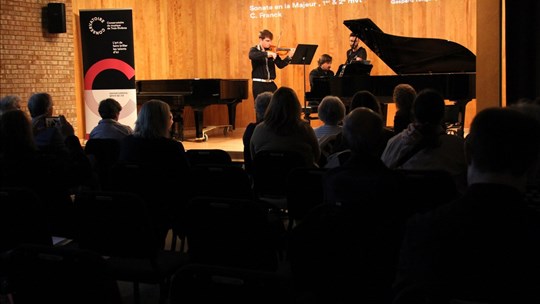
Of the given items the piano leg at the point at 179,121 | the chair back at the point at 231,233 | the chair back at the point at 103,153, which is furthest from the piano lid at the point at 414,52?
the chair back at the point at 231,233

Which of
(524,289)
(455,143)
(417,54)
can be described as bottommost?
(524,289)

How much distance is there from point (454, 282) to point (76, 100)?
9733mm

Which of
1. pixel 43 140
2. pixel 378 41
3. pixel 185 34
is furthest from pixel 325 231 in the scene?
pixel 185 34

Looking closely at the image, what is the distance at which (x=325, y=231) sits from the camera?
7.66 feet

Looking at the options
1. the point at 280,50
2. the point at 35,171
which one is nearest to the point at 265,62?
the point at 280,50

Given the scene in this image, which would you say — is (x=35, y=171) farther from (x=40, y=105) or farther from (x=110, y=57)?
(x=110, y=57)

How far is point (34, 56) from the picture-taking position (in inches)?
384

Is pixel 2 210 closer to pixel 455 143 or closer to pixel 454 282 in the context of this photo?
pixel 454 282

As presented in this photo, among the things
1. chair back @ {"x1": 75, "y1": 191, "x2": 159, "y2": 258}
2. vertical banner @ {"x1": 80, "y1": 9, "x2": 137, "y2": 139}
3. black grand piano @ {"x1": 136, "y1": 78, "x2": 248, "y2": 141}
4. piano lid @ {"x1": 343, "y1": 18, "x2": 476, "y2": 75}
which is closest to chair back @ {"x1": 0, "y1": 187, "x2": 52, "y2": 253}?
chair back @ {"x1": 75, "y1": 191, "x2": 159, "y2": 258}

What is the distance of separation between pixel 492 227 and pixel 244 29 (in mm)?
11294

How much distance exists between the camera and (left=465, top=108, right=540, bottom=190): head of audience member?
1.77 m

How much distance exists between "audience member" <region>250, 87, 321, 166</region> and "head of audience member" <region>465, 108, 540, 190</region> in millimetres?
2565

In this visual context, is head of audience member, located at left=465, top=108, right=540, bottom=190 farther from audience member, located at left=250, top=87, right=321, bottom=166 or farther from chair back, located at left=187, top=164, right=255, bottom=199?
audience member, located at left=250, top=87, right=321, bottom=166

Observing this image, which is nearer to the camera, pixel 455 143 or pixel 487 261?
pixel 487 261
